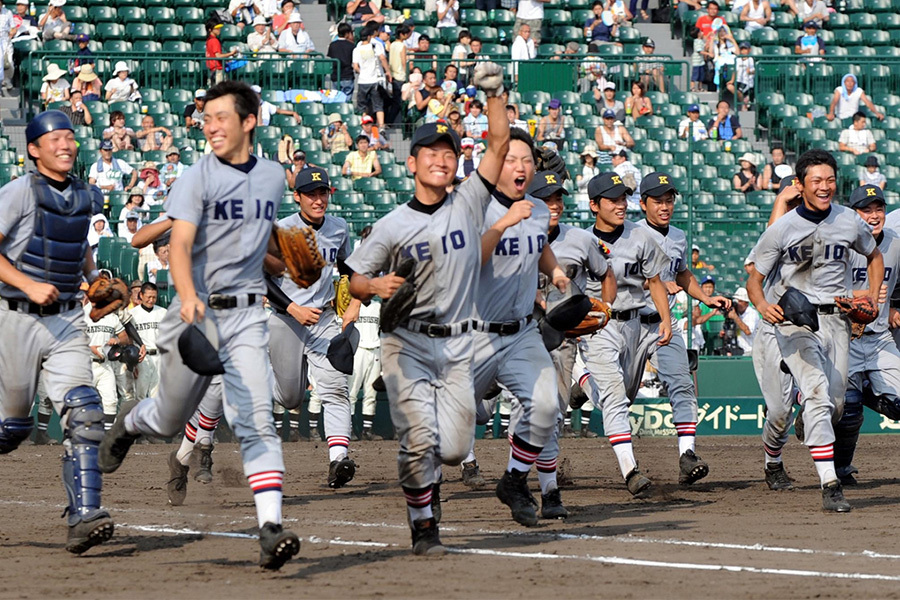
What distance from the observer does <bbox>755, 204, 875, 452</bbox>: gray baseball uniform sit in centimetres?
1020

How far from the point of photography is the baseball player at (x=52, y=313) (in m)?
8.09

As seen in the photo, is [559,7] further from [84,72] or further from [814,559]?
[814,559]

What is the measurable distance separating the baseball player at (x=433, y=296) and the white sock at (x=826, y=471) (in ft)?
10.8

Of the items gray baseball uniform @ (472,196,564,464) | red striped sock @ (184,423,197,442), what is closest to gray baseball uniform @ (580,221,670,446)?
gray baseball uniform @ (472,196,564,464)

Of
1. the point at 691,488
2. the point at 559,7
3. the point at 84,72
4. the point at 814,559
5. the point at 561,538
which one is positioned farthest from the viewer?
the point at 559,7

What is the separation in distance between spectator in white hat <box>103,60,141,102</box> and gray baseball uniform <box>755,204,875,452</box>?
1392 cm

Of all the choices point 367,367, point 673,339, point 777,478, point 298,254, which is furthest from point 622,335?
point 367,367

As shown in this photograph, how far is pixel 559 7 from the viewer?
26.5 m

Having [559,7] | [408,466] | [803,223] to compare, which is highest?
[559,7]

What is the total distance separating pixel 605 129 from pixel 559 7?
14.8 feet

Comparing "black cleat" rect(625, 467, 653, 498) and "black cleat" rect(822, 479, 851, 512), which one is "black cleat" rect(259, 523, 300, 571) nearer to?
"black cleat" rect(625, 467, 653, 498)

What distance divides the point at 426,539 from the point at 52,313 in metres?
2.51

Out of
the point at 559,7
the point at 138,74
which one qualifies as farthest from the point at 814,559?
the point at 559,7

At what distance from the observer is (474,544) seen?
8391 millimetres
